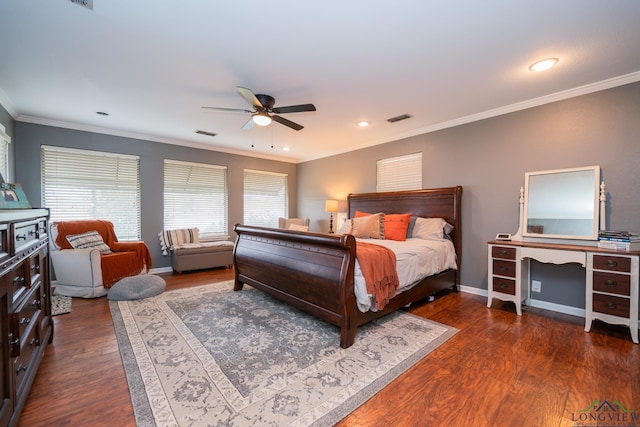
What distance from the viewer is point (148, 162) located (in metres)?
4.91

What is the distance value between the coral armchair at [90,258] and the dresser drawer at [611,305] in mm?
5535

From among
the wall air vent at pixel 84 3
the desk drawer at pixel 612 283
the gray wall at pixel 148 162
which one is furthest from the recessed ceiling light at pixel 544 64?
the gray wall at pixel 148 162

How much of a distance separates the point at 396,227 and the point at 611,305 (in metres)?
2.24

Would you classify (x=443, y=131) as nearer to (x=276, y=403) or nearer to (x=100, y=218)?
(x=276, y=403)

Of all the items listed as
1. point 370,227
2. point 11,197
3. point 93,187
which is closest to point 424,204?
point 370,227

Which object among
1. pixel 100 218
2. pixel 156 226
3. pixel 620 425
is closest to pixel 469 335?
pixel 620 425

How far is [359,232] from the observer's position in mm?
4195

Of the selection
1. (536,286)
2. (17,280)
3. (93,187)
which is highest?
(93,187)

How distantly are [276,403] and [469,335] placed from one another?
1.89 meters

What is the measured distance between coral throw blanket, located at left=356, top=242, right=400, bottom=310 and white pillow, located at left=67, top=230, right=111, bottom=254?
390cm

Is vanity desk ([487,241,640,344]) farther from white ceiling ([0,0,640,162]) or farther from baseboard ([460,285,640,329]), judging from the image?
white ceiling ([0,0,640,162])

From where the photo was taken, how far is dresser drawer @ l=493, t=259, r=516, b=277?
9.88 ft

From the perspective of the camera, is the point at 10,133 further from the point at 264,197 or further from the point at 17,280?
the point at 264,197

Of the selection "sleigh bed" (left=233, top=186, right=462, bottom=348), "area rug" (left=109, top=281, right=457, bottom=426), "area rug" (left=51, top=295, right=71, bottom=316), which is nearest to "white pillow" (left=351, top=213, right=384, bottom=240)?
"sleigh bed" (left=233, top=186, right=462, bottom=348)
